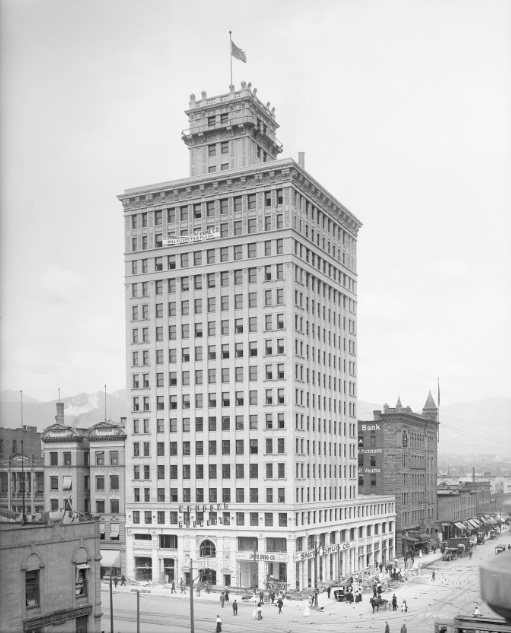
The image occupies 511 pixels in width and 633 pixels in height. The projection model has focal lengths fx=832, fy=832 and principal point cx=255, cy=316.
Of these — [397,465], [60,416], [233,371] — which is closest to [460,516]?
[397,465]

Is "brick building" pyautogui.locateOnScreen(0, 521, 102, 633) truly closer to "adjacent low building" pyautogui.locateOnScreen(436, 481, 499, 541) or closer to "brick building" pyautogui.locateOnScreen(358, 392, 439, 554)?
"brick building" pyautogui.locateOnScreen(358, 392, 439, 554)

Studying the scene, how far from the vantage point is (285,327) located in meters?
91.4

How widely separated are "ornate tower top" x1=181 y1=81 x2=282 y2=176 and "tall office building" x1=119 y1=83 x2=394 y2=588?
0.18 m

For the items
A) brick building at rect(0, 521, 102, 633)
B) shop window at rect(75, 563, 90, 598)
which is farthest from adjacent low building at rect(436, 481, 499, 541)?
shop window at rect(75, 563, 90, 598)

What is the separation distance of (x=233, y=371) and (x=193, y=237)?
16846mm

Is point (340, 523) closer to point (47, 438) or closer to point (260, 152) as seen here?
point (47, 438)

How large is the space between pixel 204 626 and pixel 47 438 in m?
44.3

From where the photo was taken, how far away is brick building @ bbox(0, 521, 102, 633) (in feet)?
137

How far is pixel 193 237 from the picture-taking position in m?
97.7

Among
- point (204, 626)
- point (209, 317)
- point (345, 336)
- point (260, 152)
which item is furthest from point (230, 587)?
point (260, 152)

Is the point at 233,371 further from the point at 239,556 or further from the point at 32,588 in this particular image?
the point at 32,588

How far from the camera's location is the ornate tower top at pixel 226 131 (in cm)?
10162

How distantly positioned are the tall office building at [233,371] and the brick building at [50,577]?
40.3m

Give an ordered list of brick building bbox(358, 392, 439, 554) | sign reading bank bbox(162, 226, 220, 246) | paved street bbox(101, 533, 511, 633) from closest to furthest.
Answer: paved street bbox(101, 533, 511, 633)
sign reading bank bbox(162, 226, 220, 246)
brick building bbox(358, 392, 439, 554)
